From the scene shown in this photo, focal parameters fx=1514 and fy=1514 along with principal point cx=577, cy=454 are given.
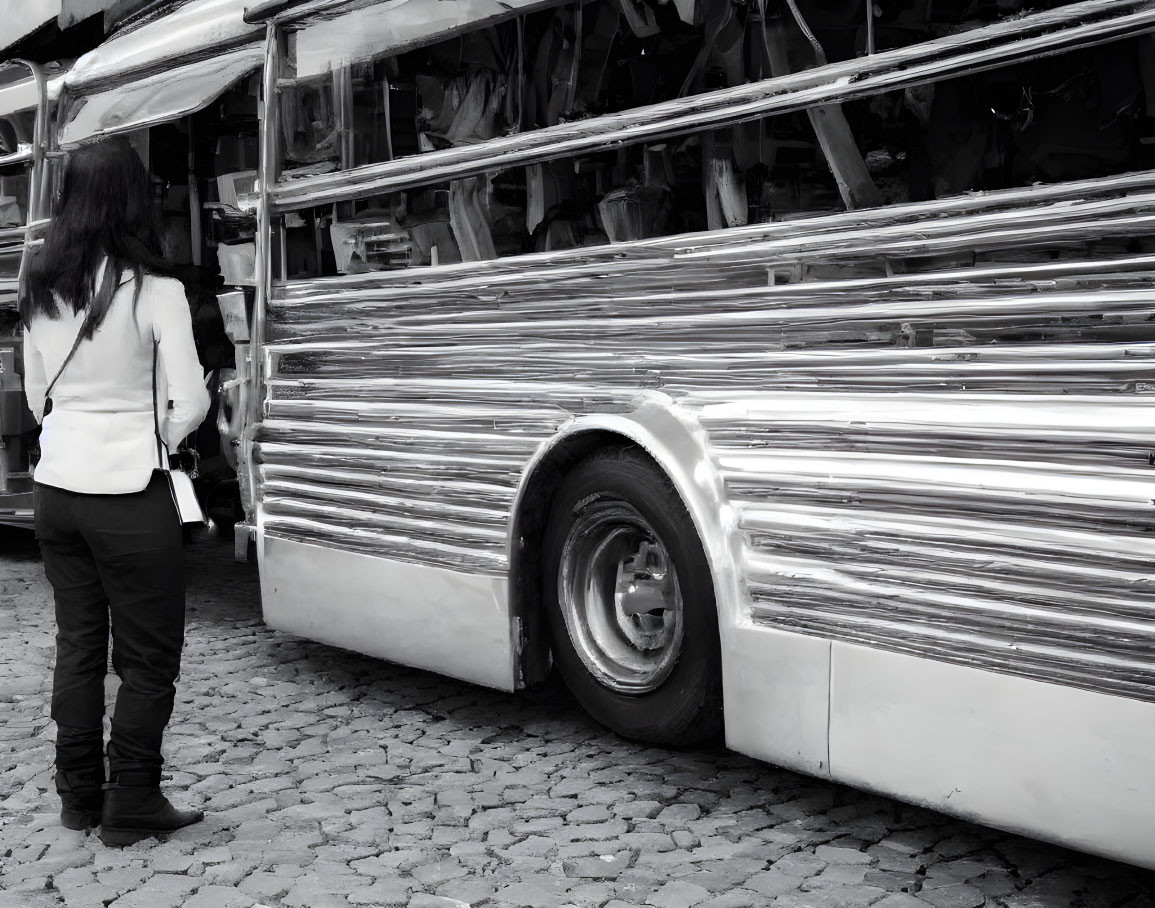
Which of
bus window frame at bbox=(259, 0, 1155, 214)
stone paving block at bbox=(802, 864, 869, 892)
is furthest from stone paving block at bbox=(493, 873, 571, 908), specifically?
bus window frame at bbox=(259, 0, 1155, 214)

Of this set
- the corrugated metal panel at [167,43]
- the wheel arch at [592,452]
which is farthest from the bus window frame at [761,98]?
the wheel arch at [592,452]

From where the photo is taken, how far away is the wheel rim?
4727 millimetres

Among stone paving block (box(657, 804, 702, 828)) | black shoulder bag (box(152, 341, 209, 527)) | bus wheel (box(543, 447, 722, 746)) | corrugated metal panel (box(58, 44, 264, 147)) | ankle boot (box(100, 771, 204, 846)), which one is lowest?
stone paving block (box(657, 804, 702, 828))

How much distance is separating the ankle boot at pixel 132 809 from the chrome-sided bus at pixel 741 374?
4.15 ft

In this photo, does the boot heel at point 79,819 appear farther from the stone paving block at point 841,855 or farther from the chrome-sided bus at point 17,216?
the chrome-sided bus at point 17,216

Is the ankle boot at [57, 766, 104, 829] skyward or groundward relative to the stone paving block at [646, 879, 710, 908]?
skyward

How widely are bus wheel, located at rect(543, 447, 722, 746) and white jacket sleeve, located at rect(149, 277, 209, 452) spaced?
1.27 metres

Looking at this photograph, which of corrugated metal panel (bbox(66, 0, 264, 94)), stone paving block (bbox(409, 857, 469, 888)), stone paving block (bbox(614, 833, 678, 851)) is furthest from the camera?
corrugated metal panel (bbox(66, 0, 264, 94))

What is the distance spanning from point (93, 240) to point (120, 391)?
0.42 m

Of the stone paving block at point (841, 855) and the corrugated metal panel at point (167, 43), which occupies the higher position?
the corrugated metal panel at point (167, 43)

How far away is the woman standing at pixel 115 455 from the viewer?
13.5 feet

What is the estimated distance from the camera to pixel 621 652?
4.88 metres

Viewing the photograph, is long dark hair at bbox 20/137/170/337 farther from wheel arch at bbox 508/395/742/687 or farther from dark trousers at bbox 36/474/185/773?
wheel arch at bbox 508/395/742/687

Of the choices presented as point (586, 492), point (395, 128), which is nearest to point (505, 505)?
point (586, 492)
